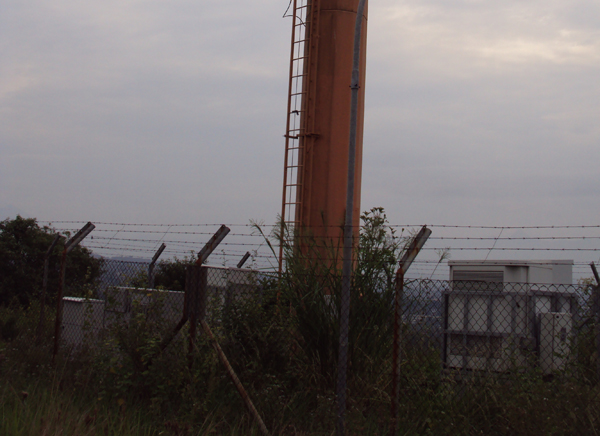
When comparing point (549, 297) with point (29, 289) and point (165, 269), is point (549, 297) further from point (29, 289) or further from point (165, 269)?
point (165, 269)

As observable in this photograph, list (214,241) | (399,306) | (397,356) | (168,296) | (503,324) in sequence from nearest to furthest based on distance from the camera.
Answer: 1. (397,356)
2. (399,306)
3. (214,241)
4. (168,296)
5. (503,324)

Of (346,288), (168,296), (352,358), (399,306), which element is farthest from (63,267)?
(399,306)

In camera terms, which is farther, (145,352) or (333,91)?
(333,91)

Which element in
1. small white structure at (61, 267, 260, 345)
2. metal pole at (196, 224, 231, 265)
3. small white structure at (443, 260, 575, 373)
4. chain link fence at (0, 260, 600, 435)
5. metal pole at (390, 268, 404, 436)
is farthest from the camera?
small white structure at (443, 260, 575, 373)

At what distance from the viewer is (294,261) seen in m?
7.80

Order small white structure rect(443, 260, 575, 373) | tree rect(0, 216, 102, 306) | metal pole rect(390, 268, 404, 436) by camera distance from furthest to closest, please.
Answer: tree rect(0, 216, 102, 306) → small white structure rect(443, 260, 575, 373) → metal pole rect(390, 268, 404, 436)

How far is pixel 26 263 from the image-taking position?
16516 millimetres

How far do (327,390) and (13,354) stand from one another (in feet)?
16.2

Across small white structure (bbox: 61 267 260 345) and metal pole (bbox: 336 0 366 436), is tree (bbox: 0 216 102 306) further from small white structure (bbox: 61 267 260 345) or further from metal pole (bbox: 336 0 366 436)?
metal pole (bbox: 336 0 366 436)

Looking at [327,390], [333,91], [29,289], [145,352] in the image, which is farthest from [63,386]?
[29,289]

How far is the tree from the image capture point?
52.9ft

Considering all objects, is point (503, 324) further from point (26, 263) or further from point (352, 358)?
point (26, 263)

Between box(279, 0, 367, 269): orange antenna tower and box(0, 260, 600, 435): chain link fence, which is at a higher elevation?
box(279, 0, 367, 269): orange antenna tower

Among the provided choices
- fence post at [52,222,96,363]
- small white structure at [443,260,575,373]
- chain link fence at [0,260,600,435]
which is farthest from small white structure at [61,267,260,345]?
small white structure at [443,260,575,373]
